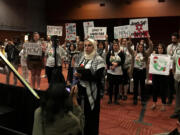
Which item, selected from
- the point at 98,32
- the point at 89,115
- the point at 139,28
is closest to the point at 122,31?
the point at 139,28

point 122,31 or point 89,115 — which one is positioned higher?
point 122,31

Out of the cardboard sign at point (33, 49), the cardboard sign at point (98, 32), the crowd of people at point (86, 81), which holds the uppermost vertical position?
the cardboard sign at point (98, 32)

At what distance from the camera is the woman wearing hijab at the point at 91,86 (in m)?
2.56

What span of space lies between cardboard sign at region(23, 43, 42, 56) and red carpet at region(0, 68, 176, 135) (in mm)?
1611

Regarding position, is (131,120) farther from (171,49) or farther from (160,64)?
(171,49)

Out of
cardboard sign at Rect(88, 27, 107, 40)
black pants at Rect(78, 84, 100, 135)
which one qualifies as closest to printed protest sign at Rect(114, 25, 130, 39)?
cardboard sign at Rect(88, 27, 107, 40)

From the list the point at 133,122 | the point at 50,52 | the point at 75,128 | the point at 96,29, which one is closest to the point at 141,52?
the point at 96,29

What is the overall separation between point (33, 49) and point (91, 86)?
288 centimetres

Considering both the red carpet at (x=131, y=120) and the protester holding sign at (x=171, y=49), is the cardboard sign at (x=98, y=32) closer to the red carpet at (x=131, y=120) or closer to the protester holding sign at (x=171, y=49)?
the protester holding sign at (x=171, y=49)

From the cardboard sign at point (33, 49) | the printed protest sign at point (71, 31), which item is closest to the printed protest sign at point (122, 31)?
the printed protest sign at point (71, 31)

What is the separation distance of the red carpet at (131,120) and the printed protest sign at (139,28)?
182 centimetres

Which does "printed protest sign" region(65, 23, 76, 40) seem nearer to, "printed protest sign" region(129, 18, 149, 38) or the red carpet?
"printed protest sign" region(129, 18, 149, 38)

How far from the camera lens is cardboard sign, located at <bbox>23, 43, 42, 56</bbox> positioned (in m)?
4.94

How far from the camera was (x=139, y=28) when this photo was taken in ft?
16.4
